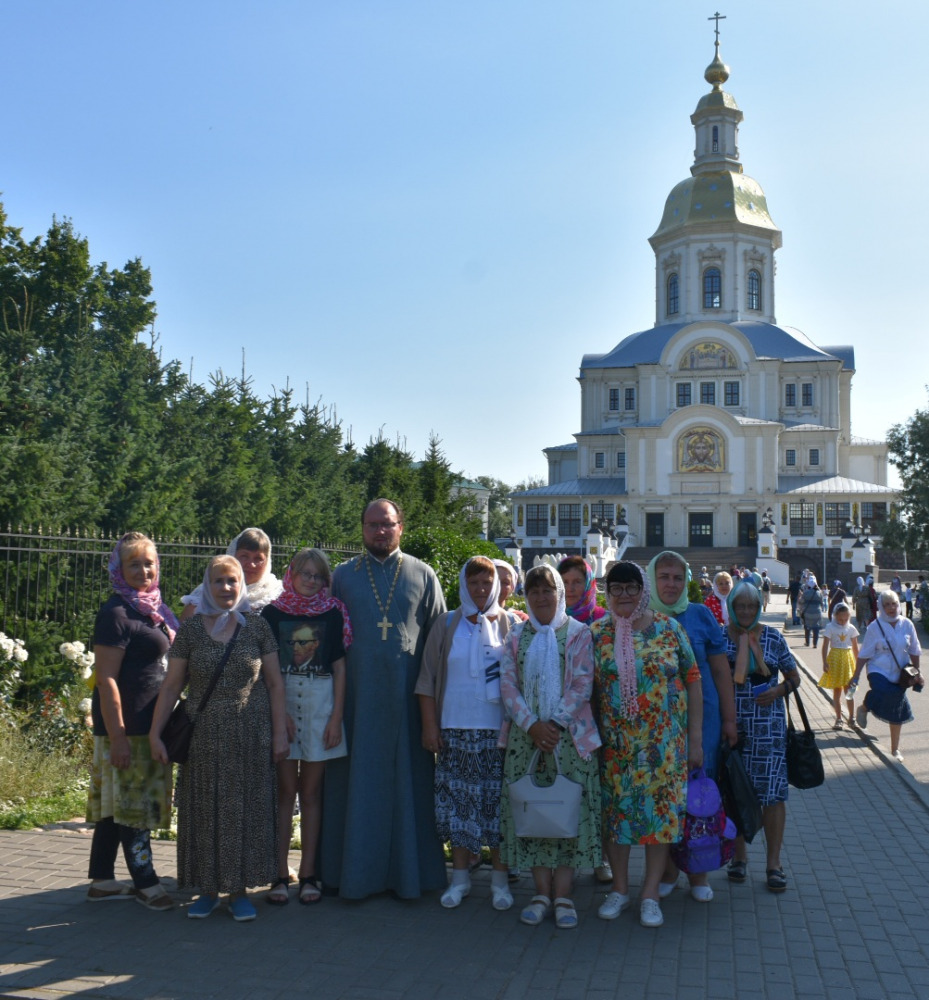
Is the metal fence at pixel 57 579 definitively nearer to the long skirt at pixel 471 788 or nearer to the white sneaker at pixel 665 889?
the long skirt at pixel 471 788

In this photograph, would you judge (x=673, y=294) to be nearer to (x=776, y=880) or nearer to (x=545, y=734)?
(x=776, y=880)

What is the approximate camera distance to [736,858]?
239 inches

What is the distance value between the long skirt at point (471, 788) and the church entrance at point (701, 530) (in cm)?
4933

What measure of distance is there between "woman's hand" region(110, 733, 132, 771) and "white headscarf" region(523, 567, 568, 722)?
78.5 inches

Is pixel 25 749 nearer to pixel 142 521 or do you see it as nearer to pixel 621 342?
pixel 142 521

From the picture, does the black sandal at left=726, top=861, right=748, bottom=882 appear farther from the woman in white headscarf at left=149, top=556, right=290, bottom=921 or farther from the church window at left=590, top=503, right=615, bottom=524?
the church window at left=590, top=503, right=615, bottom=524

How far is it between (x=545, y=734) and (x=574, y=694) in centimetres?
24

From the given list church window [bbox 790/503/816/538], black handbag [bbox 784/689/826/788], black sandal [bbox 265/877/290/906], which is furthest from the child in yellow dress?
church window [bbox 790/503/816/538]

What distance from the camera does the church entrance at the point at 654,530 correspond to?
54250 mm

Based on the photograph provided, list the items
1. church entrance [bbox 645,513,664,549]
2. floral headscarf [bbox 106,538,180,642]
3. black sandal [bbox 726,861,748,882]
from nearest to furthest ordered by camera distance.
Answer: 1. floral headscarf [bbox 106,538,180,642]
2. black sandal [bbox 726,861,748,882]
3. church entrance [bbox 645,513,664,549]

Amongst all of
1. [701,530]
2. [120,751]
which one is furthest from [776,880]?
[701,530]

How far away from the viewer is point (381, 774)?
554cm

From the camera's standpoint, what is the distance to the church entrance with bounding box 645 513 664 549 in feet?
178

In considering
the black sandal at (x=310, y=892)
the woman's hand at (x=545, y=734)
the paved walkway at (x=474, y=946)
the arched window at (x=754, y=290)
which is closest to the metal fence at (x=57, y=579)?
the paved walkway at (x=474, y=946)
